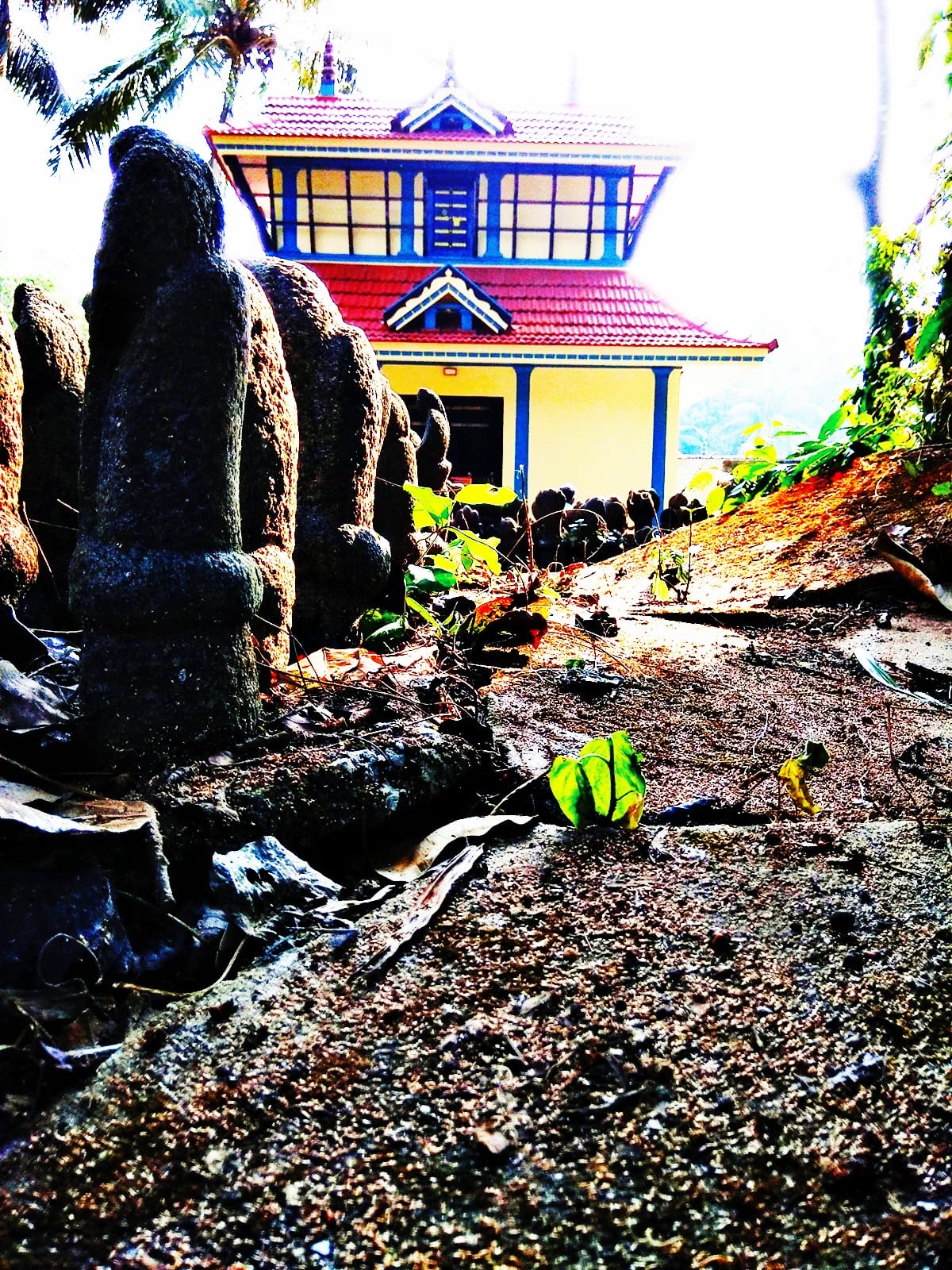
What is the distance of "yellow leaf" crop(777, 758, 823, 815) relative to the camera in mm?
1830

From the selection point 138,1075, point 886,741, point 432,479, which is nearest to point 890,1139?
point 138,1075

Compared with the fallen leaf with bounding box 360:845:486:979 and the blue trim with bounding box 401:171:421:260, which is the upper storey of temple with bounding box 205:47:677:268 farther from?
the fallen leaf with bounding box 360:845:486:979

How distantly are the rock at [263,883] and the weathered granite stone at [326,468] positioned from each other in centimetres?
145

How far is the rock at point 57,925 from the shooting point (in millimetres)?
1225

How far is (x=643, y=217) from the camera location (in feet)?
46.6

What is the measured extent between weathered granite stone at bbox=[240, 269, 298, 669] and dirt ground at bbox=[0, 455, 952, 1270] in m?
1.00

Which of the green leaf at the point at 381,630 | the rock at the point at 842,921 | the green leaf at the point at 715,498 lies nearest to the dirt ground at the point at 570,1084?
the rock at the point at 842,921

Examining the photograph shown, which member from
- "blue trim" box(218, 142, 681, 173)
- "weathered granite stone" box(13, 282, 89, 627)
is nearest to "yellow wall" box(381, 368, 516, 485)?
"blue trim" box(218, 142, 681, 173)

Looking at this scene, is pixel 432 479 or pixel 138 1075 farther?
pixel 432 479

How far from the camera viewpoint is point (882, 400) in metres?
6.25

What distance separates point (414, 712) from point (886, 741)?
1.24 metres

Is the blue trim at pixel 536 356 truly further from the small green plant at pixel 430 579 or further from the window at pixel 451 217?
the small green plant at pixel 430 579

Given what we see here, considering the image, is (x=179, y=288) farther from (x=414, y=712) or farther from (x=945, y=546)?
(x=945, y=546)

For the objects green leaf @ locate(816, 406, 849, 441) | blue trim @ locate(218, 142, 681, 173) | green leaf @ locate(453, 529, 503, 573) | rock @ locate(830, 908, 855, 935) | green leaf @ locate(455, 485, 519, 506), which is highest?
blue trim @ locate(218, 142, 681, 173)
